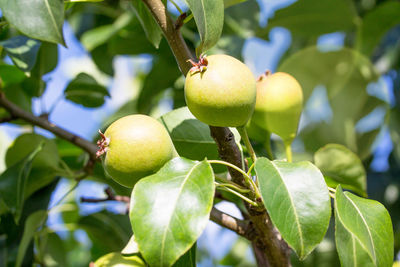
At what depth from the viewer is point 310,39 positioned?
6.89ft

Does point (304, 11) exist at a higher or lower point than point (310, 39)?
higher

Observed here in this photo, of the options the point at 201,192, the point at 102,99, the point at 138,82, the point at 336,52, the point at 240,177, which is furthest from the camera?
the point at 138,82

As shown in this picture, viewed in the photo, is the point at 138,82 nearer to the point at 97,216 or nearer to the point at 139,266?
the point at 97,216

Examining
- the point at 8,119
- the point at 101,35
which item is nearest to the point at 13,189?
the point at 8,119

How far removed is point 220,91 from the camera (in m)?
0.74

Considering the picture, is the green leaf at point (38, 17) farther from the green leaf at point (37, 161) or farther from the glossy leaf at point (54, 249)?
the glossy leaf at point (54, 249)

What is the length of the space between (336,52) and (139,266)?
3.93 feet

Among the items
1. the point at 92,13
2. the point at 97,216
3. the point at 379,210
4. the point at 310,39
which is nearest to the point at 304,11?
the point at 310,39

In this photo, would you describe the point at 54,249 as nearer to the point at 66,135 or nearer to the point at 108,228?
the point at 108,228

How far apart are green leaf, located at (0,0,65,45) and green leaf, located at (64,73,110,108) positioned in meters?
0.55

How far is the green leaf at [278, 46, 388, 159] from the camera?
1.80 metres

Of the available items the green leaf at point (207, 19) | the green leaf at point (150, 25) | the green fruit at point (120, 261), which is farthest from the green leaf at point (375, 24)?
the green fruit at point (120, 261)

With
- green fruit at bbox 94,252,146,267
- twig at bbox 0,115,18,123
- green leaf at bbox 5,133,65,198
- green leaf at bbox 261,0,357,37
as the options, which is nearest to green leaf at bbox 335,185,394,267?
green fruit at bbox 94,252,146,267

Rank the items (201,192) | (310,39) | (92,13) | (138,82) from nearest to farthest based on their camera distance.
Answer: (201,192), (92,13), (310,39), (138,82)
